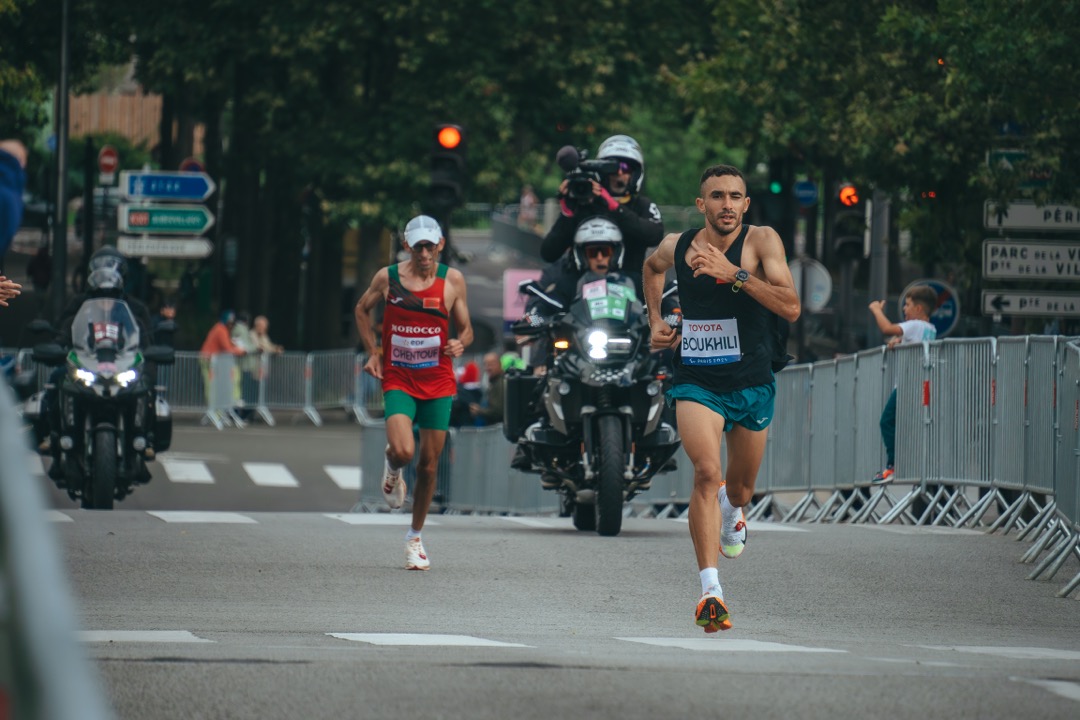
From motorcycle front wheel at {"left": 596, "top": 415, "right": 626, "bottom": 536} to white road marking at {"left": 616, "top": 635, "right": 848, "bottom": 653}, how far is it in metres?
5.86

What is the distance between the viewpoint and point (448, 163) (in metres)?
20.2

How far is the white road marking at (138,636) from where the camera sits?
7.51m

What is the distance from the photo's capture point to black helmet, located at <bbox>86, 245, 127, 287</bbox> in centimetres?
1809

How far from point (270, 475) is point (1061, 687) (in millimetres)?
25923

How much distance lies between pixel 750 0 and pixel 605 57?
1008cm

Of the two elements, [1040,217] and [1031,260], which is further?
[1040,217]

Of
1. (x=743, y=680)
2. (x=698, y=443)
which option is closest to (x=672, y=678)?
(x=743, y=680)

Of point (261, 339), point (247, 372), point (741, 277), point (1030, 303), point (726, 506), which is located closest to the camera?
point (741, 277)

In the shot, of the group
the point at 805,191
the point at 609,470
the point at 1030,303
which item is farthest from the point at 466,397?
the point at 609,470

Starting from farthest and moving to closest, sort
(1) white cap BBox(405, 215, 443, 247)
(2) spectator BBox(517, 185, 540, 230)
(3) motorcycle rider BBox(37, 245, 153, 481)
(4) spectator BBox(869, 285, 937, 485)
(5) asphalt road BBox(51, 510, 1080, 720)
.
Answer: (2) spectator BBox(517, 185, 540, 230) → (4) spectator BBox(869, 285, 937, 485) → (3) motorcycle rider BBox(37, 245, 153, 481) → (1) white cap BBox(405, 215, 443, 247) → (5) asphalt road BBox(51, 510, 1080, 720)

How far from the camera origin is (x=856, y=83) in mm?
26484

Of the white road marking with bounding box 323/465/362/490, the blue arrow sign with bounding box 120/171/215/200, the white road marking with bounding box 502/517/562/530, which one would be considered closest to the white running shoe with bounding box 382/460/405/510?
the white road marking with bounding box 502/517/562/530

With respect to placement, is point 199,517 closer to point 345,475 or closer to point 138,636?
point 138,636

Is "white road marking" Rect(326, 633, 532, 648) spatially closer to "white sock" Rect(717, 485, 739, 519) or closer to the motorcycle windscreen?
"white sock" Rect(717, 485, 739, 519)
